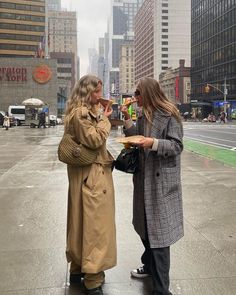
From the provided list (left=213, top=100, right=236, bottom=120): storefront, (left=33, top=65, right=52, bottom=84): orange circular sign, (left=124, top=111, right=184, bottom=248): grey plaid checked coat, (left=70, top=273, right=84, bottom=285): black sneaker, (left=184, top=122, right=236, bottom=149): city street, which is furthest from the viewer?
(left=213, top=100, right=236, bottom=120): storefront

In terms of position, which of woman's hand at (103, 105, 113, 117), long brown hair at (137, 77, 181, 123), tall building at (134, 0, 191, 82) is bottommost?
woman's hand at (103, 105, 113, 117)

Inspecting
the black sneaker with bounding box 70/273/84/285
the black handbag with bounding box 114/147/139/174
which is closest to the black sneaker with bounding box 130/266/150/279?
the black sneaker with bounding box 70/273/84/285

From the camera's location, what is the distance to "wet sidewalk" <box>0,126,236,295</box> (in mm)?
4023

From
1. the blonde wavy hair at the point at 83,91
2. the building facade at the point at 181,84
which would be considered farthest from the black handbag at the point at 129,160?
the building facade at the point at 181,84

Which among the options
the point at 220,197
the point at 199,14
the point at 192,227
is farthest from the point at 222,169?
the point at 199,14

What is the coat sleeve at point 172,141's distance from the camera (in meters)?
3.47

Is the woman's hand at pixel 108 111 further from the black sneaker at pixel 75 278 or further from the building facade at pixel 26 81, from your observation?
the building facade at pixel 26 81

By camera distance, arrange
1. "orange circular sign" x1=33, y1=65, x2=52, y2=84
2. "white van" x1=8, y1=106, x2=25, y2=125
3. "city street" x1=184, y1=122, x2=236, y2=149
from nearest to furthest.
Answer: "city street" x1=184, y1=122, x2=236, y2=149 < "white van" x1=8, y1=106, x2=25, y2=125 < "orange circular sign" x1=33, y1=65, x2=52, y2=84

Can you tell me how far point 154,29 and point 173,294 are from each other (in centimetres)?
17839

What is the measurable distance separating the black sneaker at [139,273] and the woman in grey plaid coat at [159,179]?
0.55 meters

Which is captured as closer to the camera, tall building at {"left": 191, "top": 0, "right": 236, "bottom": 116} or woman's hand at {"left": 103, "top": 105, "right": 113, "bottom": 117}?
woman's hand at {"left": 103, "top": 105, "right": 113, "bottom": 117}

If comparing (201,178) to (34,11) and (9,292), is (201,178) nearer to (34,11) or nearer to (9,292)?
(9,292)

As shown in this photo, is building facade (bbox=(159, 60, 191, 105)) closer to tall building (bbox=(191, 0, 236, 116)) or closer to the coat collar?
tall building (bbox=(191, 0, 236, 116))

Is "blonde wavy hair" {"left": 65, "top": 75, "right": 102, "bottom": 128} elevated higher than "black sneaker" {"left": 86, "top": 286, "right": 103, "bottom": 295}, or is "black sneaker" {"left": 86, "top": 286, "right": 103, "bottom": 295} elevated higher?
"blonde wavy hair" {"left": 65, "top": 75, "right": 102, "bottom": 128}
